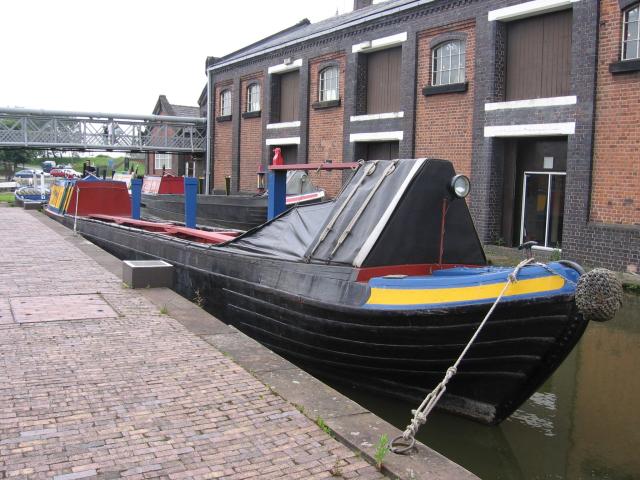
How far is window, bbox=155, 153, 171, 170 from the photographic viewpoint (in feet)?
131

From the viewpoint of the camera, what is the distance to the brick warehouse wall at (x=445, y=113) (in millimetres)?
17141

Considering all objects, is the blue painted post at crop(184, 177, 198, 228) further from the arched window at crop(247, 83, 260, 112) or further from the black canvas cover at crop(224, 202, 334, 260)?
the arched window at crop(247, 83, 260, 112)

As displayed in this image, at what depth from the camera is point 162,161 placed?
41656 millimetres

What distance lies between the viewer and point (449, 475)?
3.78 meters

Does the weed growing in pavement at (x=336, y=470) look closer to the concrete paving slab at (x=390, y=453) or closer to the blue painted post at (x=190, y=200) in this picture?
the concrete paving slab at (x=390, y=453)

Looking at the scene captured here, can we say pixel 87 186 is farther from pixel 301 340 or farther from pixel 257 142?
pixel 301 340

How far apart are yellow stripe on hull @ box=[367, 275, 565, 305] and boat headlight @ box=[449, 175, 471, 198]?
1487mm

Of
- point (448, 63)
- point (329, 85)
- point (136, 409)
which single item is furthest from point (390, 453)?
point (329, 85)

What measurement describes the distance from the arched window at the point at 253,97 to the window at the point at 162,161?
11.5 m

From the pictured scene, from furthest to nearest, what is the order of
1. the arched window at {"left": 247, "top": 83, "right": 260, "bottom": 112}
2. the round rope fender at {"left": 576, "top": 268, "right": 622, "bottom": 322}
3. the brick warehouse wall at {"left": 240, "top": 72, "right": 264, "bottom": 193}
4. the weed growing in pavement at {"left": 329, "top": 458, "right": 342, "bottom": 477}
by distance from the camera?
the arched window at {"left": 247, "top": 83, "right": 260, "bottom": 112} < the brick warehouse wall at {"left": 240, "top": 72, "right": 264, "bottom": 193} < the round rope fender at {"left": 576, "top": 268, "right": 622, "bottom": 322} < the weed growing in pavement at {"left": 329, "top": 458, "right": 342, "bottom": 477}

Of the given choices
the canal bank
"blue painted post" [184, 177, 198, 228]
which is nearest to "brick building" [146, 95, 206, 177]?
"blue painted post" [184, 177, 198, 228]

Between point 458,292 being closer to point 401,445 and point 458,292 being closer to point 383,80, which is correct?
point 401,445

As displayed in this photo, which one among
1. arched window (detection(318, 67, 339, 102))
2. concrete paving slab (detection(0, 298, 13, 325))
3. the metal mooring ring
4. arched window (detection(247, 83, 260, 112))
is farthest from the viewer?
arched window (detection(247, 83, 260, 112))

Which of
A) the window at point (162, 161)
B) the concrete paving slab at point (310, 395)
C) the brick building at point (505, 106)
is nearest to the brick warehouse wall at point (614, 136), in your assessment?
the brick building at point (505, 106)
